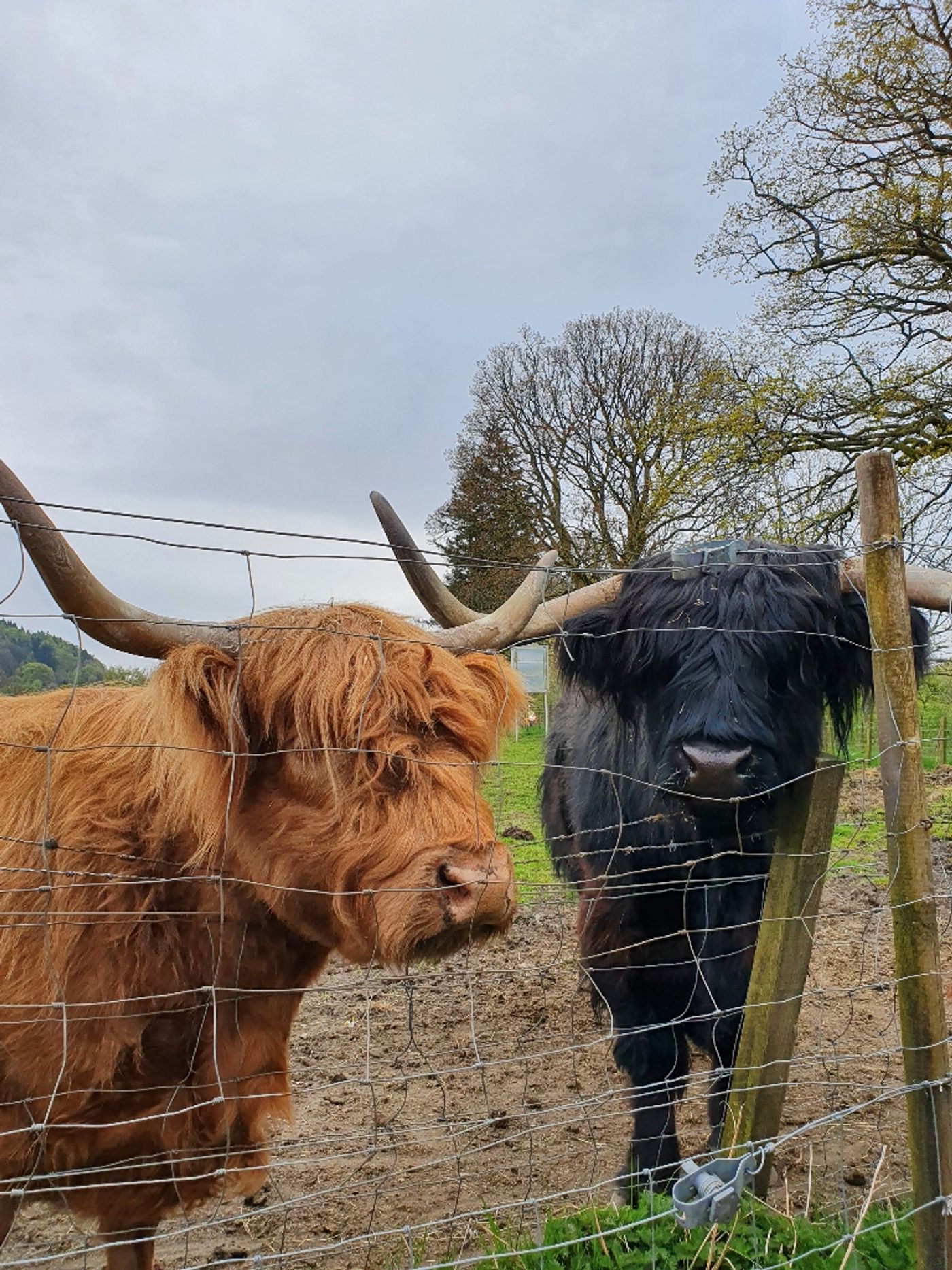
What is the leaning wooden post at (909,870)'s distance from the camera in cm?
219

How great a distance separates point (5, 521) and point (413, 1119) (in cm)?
340

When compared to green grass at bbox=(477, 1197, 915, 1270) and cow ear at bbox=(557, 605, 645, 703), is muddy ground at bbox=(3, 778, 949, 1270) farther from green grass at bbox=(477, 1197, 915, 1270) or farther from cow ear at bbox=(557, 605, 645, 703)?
cow ear at bbox=(557, 605, 645, 703)

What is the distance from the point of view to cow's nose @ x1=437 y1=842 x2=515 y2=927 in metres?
1.79

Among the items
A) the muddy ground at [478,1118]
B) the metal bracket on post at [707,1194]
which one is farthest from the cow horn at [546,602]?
the metal bracket on post at [707,1194]

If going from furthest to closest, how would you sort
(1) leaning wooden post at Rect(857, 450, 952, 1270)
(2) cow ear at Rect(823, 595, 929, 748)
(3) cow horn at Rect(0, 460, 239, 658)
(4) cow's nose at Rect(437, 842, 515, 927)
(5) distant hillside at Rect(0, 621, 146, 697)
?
(2) cow ear at Rect(823, 595, 929, 748)
(5) distant hillside at Rect(0, 621, 146, 697)
(1) leaning wooden post at Rect(857, 450, 952, 1270)
(4) cow's nose at Rect(437, 842, 515, 927)
(3) cow horn at Rect(0, 460, 239, 658)

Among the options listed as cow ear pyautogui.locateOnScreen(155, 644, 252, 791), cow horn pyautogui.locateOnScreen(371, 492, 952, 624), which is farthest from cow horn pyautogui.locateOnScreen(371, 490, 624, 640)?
cow ear pyautogui.locateOnScreen(155, 644, 252, 791)

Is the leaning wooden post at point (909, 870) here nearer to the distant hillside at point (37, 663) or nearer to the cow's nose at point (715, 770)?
the cow's nose at point (715, 770)

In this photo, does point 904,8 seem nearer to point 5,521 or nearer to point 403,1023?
point 403,1023

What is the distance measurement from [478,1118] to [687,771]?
2.24m

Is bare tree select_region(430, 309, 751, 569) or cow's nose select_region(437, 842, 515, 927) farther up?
bare tree select_region(430, 309, 751, 569)

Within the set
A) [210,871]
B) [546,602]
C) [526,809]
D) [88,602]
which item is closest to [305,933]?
[210,871]

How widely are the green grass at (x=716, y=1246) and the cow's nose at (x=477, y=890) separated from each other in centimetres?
107

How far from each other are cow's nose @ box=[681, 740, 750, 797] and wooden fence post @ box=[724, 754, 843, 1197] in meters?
0.22

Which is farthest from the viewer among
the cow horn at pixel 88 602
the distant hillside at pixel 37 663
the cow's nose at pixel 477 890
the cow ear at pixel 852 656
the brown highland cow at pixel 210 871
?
the cow ear at pixel 852 656
